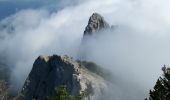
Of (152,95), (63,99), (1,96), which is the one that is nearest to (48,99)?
(63,99)

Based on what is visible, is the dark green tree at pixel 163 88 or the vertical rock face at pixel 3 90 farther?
the dark green tree at pixel 163 88

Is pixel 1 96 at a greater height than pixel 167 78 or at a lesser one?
lesser

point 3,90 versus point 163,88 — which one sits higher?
point 163,88

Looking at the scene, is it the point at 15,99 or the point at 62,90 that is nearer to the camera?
the point at 15,99

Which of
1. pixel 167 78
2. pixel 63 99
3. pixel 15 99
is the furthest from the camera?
pixel 167 78

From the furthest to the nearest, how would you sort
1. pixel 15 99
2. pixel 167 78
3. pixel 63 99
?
1. pixel 167 78
2. pixel 63 99
3. pixel 15 99

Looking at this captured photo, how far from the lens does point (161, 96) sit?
258 feet

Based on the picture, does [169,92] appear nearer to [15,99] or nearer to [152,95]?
[152,95]

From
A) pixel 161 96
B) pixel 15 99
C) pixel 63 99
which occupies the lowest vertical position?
pixel 15 99

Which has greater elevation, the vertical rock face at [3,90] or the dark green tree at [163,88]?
the dark green tree at [163,88]

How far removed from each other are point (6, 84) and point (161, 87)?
34348 mm

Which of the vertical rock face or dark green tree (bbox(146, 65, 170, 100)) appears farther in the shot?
dark green tree (bbox(146, 65, 170, 100))

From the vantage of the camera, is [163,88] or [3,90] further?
[163,88]

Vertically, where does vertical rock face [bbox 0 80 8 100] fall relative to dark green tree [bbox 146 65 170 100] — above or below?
below
